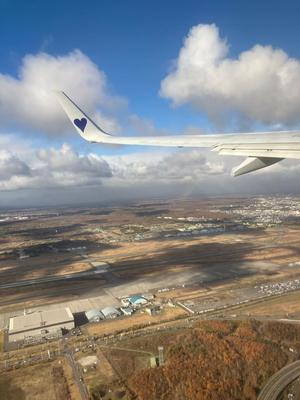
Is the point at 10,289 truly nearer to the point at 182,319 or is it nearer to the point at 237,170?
the point at 182,319

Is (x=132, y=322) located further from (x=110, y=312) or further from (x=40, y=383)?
(x=40, y=383)

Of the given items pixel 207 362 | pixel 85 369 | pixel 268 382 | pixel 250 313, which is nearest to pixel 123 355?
pixel 85 369

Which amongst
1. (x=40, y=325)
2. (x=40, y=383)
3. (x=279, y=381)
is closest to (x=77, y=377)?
(x=40, y=383)

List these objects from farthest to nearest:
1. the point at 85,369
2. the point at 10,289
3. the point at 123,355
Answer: the point at 10,289, the point at 123,355, the point at 85,369

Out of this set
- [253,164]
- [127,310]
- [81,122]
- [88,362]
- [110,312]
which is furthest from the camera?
[127,310]

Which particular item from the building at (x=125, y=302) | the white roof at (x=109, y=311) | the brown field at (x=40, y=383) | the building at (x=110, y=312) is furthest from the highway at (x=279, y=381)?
the building at (x=125, y=302)

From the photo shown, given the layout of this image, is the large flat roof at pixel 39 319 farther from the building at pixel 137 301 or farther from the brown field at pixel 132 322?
the building at pixel 137 301
